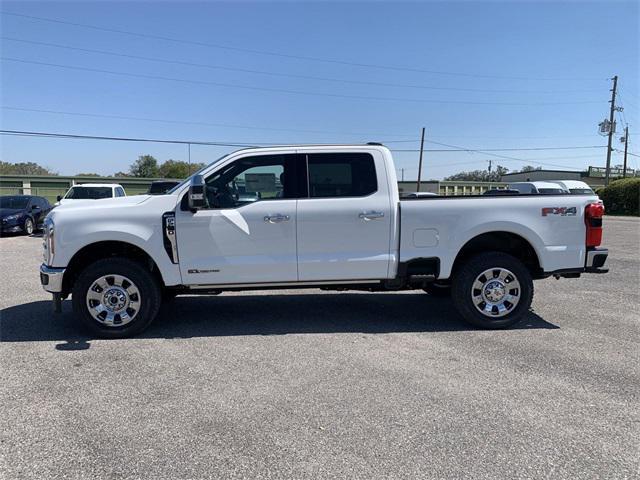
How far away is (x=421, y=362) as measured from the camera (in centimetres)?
451

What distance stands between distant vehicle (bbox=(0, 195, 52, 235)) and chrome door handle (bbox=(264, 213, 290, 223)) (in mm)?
15638

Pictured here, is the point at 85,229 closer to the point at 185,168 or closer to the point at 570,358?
the point at 570,358

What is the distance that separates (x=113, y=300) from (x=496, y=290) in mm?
4404

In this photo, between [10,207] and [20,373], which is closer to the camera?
[20,373]

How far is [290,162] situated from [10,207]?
17.1m

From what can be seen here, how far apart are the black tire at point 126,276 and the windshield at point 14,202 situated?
51.3 ft

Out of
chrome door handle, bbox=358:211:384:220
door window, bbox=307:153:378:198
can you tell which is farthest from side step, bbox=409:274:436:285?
door window, bbox=307:153:378:198

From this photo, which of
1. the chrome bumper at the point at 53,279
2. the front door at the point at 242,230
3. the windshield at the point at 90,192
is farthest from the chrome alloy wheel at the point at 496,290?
the windshield at the point at 90,192

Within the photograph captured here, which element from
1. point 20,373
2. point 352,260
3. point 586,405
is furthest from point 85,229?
point 586,405

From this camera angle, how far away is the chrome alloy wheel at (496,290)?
5520 mm

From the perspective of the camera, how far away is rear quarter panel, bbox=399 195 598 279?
5.43 metres

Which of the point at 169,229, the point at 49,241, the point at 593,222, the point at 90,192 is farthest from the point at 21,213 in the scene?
the point at 593,222

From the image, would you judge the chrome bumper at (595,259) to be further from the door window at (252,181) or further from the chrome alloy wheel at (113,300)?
the chrome alloy wheel at (113,300)

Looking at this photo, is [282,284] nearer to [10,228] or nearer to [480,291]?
[480,291]
